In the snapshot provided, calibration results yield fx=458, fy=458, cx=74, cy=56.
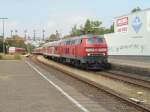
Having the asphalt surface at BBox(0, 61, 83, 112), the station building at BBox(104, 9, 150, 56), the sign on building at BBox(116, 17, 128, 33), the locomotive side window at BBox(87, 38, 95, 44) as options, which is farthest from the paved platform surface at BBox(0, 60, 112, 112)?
the sign on building at BBox(116, 17, 128, 33)

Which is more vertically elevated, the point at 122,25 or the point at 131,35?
the point at 122,25

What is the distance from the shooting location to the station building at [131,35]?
49.3 metres

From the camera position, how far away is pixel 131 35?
54.2 m

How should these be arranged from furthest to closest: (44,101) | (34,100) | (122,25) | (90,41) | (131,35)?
(122,25) → (131,35) → (90,41) → (34,100) → (44,101)

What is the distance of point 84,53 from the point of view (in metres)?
35.8

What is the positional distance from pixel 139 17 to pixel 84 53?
17.9 meters

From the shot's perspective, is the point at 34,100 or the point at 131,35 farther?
the point at 131,35

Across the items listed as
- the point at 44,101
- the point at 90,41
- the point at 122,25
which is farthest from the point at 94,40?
the point at 122,25

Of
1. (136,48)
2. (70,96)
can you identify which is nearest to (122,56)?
(136,48)

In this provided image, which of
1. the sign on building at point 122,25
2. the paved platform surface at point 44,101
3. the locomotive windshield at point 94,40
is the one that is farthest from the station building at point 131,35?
the paved platform surface at point 44,101

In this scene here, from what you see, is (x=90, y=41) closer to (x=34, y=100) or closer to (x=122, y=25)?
(x=34, y=100)

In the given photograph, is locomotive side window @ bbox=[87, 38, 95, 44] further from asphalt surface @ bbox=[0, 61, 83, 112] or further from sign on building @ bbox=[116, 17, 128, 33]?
sign on building @ bbox=[116, 17, 128, 33]

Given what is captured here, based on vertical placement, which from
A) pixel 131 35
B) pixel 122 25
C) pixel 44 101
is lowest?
pixel 44 101

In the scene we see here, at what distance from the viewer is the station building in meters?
49.3
